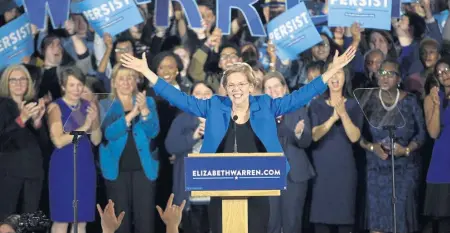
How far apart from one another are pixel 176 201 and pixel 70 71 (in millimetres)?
1384

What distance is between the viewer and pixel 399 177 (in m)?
7.00

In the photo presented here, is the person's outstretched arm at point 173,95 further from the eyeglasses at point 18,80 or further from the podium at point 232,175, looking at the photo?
the eyeglasses at point 18,80

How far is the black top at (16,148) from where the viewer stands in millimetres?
7047

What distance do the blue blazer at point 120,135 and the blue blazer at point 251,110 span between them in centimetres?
239

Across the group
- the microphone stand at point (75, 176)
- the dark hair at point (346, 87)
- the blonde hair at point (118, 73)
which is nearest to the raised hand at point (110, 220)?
the microphone stand at point (75, 176)

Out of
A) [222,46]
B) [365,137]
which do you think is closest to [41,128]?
[222,46]

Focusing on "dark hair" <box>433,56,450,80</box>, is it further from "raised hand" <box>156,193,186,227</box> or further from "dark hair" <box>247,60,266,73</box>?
"raised hand" <box>156,193,186,227</box>

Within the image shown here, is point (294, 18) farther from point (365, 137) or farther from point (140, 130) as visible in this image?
point (140, 130)

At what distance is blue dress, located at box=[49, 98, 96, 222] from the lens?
701cm

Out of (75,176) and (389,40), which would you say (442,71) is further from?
(75,176)

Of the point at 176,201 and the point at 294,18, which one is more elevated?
the point at 294,18

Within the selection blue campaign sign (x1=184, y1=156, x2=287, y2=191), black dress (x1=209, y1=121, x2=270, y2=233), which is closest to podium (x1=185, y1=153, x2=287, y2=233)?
blue campaign sign (x1=184, y1=156, x2=287, y2=191)

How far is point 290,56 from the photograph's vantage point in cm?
748

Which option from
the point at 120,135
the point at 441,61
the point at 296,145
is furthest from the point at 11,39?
the point at 441,61
